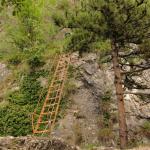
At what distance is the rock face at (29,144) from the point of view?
9.81 m

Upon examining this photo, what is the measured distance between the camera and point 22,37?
24188 millimetres

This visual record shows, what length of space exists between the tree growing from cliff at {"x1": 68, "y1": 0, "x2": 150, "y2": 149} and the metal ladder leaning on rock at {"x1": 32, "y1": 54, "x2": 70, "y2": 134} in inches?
126

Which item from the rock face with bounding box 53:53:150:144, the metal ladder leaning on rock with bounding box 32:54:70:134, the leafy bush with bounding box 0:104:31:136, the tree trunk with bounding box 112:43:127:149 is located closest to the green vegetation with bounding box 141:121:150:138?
the rock face with bounding box 53:53:150:144

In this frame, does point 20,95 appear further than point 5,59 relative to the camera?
No

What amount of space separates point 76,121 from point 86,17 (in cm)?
566

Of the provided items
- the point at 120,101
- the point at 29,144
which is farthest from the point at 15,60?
the point at 29,144

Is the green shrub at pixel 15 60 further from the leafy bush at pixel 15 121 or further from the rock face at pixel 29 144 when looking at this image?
the rock face at pixel 29 144

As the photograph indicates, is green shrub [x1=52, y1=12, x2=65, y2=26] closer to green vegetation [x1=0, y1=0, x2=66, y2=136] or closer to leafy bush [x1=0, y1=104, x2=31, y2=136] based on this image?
green vegetation [x1=0, y1=0, x2=66, y2=136]

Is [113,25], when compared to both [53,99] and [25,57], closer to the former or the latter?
[53,99]

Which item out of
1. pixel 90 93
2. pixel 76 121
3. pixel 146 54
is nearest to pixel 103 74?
pixel 90 93

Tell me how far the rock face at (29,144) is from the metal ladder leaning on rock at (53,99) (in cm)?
702

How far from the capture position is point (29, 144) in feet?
33.0

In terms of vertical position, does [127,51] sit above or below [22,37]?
below

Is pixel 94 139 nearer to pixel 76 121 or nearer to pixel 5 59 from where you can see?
pixel 76 121
